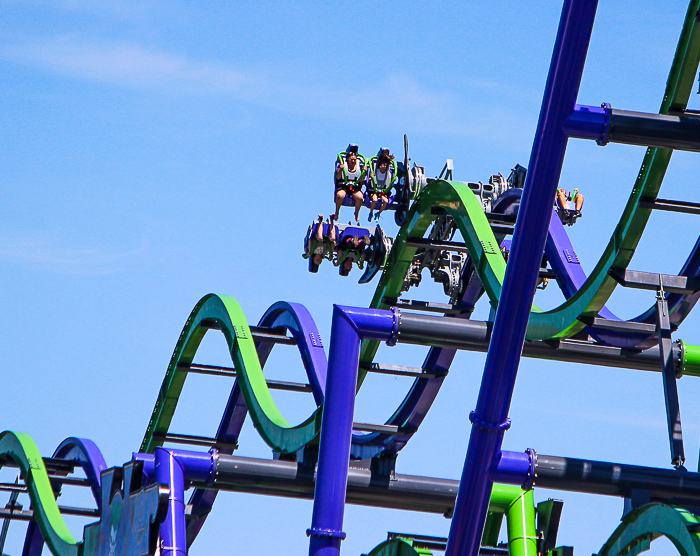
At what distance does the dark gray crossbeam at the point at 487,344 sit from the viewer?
11438 millimetres

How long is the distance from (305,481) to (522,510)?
8.26 feet

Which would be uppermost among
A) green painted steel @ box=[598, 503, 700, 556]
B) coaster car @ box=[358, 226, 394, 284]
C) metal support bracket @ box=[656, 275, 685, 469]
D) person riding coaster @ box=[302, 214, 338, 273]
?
person riding coaster @ box=[302, 214, 338, 273]

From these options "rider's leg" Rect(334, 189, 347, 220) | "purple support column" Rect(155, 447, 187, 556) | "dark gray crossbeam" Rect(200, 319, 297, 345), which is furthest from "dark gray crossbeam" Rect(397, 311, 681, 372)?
"rider's leg" Rect(334, 189, 347, 220)

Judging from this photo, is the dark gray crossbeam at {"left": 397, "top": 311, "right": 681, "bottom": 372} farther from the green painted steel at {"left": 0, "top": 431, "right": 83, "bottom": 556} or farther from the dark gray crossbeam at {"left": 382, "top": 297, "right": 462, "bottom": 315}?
the green painted steel at {"left": 0, "top": 431, "right": 83, "bottom": 556}

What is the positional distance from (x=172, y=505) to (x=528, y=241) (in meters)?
4.13

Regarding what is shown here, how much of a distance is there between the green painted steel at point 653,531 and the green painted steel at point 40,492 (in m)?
8.68

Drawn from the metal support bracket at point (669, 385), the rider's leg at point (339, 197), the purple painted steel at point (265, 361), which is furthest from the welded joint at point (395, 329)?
the rider's leg at point (339, 197)

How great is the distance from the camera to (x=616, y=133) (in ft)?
29.1

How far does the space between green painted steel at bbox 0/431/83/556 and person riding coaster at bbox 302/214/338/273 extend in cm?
540

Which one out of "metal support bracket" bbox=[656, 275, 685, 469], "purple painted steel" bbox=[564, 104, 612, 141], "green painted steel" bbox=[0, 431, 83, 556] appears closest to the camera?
"purple painted steel" bbox=[564, 104, 612, 141]

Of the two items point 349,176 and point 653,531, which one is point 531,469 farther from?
point 349,176

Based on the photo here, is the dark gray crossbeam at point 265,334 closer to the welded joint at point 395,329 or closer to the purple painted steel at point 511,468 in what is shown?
the welded joint at point 395,329

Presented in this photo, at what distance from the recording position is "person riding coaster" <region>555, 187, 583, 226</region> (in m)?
17.9

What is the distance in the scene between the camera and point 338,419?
10820 millimetres
